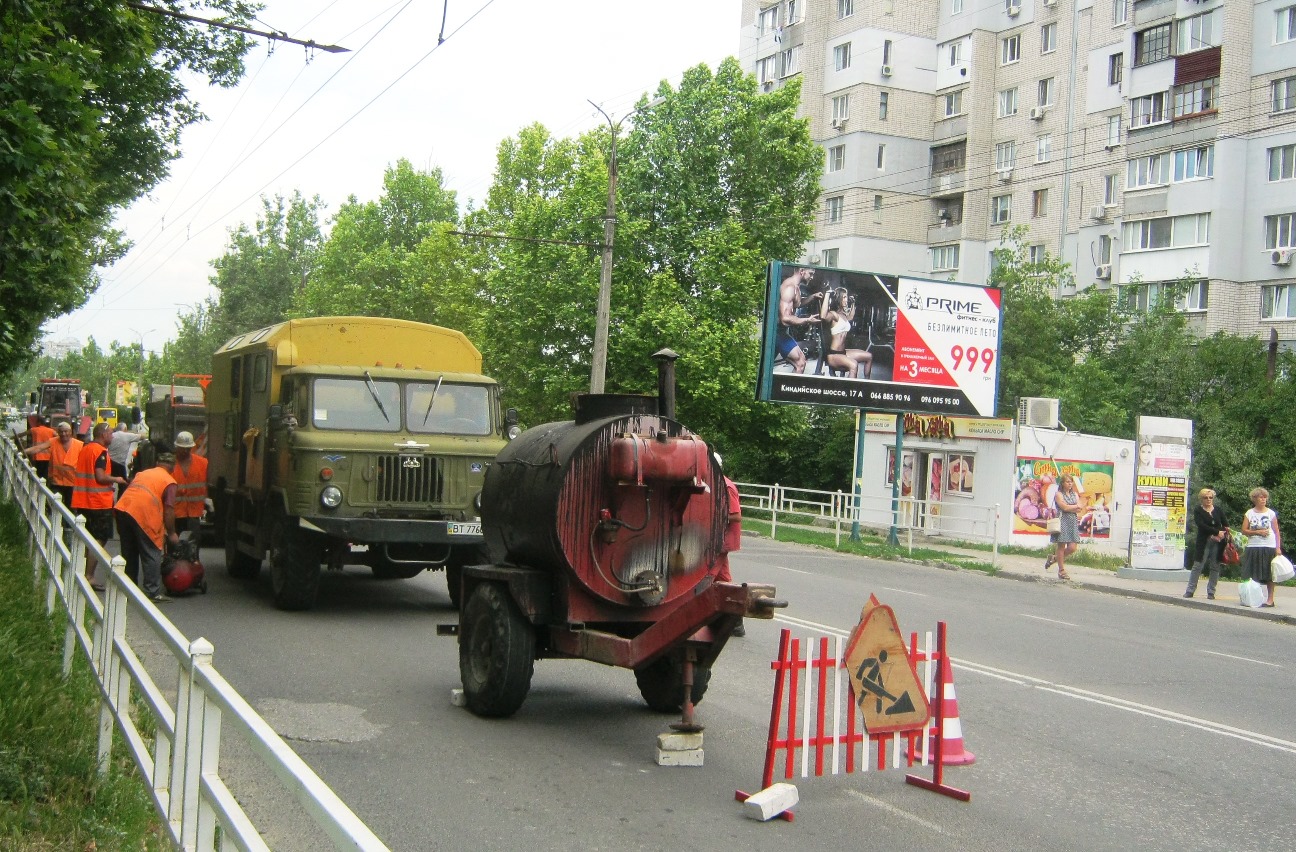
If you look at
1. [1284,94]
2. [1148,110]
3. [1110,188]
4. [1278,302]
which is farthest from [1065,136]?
[1278,302]

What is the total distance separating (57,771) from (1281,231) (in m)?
48.3

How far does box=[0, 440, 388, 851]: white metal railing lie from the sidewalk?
56.2 ft

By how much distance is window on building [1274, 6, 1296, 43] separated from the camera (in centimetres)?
4581

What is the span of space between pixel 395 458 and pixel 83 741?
6.55m

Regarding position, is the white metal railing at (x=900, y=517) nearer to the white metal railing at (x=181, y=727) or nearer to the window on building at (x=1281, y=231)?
the window on building at (x=1281, y=231)

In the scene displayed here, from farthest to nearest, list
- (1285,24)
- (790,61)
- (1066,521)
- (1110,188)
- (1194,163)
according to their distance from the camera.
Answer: (790,61) < (1110,188) < (1194,163) < (1285,24) < (1066,521)

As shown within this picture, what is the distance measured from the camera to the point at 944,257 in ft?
207

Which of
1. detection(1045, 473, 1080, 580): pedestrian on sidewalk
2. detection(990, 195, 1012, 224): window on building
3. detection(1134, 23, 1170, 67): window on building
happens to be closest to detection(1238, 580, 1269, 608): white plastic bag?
detection(1045, 473, 1080, 580): pedestrian on sidewalk

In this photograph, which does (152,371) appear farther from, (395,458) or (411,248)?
(395,458)

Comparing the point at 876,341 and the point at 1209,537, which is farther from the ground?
the point at 876,341

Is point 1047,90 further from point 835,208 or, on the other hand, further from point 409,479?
point 409,479

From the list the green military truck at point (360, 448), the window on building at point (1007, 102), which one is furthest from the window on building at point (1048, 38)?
the green military truck at point (360, 448)

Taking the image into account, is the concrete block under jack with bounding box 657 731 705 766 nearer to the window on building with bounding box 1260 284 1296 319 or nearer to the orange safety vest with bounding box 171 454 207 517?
the orange safety vest with bounding box 171 454 207 517

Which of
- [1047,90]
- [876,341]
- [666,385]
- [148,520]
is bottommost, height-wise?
[148,520]
